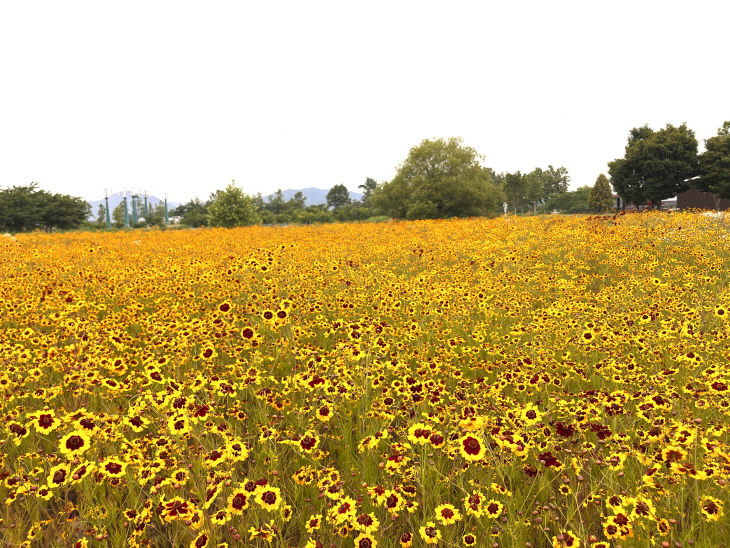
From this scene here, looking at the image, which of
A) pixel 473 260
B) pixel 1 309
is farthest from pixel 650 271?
pixel 1 309

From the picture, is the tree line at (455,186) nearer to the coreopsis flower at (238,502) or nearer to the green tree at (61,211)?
the green tree at (61,211)

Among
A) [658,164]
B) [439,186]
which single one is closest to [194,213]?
[439,186]

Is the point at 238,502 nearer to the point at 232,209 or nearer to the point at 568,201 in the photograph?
the point at 232,209

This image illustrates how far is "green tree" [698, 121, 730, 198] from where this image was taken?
4506cm

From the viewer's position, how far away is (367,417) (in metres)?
3.15

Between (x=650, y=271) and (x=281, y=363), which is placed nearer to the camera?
(x=281, y=363)

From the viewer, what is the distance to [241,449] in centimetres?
222

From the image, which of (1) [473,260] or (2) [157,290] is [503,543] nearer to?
Answer: (2) [157,290]

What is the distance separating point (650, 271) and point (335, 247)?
281 inches

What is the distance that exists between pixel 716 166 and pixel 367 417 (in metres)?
59.6

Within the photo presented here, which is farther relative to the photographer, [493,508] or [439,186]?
[439,186]

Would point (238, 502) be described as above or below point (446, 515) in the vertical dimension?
above

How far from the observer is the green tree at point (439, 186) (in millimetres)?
40812

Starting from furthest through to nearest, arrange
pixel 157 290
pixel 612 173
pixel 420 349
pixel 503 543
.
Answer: pixel 612 173 < pixel 157 290 < pixel 420 349 < pixel 503 543
